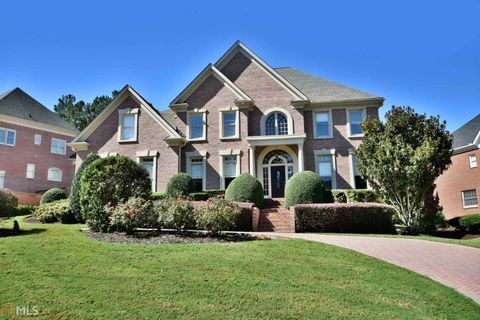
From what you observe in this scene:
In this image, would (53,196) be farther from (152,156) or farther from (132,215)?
(132,215)

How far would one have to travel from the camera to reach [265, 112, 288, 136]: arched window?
2516cm

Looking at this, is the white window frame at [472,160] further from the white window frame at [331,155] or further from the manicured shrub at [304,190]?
the manicured shrub at [304,190]

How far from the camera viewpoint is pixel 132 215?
39.4 ft

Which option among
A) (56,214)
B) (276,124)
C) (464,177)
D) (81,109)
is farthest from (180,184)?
(81,109)

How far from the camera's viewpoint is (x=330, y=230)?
1636 centimetres

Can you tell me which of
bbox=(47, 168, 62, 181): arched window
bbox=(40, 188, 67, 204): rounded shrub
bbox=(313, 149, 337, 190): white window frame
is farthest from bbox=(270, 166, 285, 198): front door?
bbox=(47, 168, 62, 181): arched window

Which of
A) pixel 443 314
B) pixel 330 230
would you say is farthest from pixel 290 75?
pixel 443 314

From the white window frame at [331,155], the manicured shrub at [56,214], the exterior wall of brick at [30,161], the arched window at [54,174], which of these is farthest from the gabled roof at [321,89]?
the arched window at [54,174]

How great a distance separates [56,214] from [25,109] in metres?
25.6

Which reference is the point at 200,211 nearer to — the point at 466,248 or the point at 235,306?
the point at 235,306

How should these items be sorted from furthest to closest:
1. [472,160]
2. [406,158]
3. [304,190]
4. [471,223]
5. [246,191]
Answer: [472,160], [471,223], [246,191], [304,190], [406,158]

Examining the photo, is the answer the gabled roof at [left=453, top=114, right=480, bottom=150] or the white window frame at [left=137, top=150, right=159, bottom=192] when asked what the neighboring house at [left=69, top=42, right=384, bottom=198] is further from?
the gabled roof at [left=453, top=114, right=480, bottom=150]

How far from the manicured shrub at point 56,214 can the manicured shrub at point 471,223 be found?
75.1 ft

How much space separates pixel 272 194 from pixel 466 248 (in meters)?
12.8
